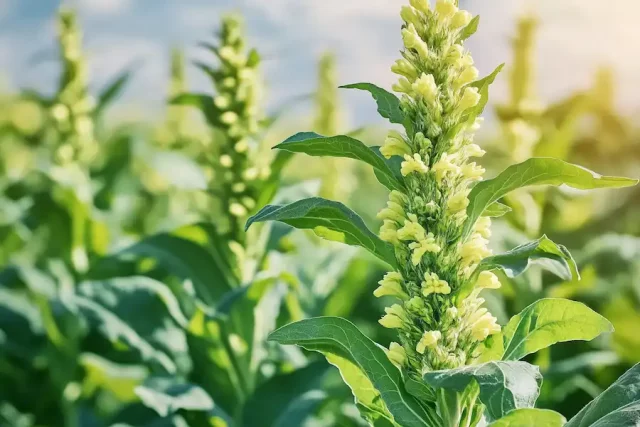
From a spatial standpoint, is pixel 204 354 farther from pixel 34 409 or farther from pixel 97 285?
pixel 34 409

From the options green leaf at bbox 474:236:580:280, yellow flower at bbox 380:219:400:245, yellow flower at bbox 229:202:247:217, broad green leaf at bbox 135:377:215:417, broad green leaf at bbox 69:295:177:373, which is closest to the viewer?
green leaf at bbox 474:236:580:280

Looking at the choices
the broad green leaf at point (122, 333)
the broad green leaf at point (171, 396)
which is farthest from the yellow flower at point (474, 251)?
the broad green leaf at point (122, 333)

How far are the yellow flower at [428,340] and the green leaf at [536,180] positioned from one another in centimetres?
25

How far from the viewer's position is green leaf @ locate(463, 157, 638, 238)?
163 centimetres

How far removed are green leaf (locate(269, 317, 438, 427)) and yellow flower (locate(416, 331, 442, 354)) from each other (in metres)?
0.11

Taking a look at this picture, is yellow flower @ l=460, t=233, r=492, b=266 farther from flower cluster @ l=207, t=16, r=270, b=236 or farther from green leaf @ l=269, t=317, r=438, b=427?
flower cluster @ l=207, t=16, r=270, b=236

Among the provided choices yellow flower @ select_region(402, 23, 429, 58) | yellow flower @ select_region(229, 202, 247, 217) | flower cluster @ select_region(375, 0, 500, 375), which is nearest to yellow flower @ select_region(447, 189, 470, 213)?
flower cluster @ select_region(375, 0, 500, 375)

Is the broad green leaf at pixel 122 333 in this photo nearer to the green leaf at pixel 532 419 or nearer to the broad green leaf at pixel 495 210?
the broad green leaf at pixel 495 210

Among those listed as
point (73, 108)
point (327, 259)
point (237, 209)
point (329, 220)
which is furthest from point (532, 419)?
point (73, 108)

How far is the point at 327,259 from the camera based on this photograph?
14.6ft

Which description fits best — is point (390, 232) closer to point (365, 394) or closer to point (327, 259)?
point (365, 394)

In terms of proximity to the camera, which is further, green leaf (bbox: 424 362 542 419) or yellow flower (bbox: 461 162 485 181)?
yellow flower (bbox: 461 162 485 181)

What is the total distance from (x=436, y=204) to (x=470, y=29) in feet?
1.40

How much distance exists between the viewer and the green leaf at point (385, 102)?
1.87m
